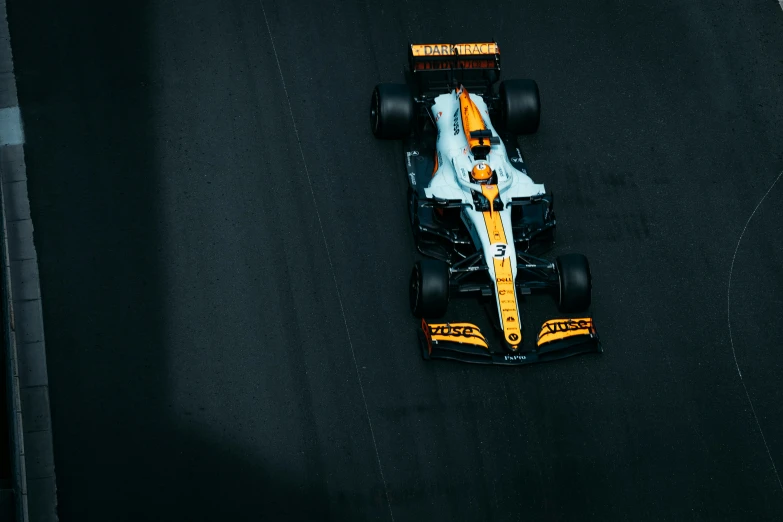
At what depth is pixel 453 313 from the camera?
673 inches

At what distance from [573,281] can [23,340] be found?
7.78m

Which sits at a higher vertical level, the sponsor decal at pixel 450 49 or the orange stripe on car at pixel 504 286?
the sponsor decal at pixel 450 49

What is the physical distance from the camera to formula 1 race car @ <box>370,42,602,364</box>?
1633cm

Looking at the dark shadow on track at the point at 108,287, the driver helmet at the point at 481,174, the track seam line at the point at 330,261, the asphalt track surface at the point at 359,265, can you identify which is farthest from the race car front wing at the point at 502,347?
the dark shadow on track at the point at 108,287

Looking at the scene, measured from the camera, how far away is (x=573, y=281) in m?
16.6

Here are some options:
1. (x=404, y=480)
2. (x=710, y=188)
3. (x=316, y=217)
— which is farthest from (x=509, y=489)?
(x=710, y=188)

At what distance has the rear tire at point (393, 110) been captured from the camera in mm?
18516

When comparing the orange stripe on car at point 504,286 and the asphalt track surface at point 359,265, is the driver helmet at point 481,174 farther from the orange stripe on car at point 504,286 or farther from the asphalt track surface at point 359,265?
the asphalt track surface at point 359,265

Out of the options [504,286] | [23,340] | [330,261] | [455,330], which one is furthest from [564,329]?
[23,340]

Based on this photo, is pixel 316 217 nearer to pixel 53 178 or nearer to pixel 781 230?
pixel 53 178

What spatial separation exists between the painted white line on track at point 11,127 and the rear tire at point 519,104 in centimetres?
771

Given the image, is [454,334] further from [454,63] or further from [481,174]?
[454,63]

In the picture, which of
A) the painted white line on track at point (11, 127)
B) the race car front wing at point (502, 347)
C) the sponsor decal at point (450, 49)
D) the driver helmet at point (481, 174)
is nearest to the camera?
Answer: the race car front wing at point (502, 347)

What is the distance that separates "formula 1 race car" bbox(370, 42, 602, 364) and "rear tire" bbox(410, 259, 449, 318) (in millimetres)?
14
